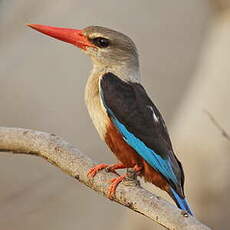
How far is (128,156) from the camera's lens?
17.3 feet

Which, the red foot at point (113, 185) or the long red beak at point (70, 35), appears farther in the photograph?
the long red beak at point (70, 35)

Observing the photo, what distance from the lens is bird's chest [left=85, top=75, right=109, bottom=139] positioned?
531 cm

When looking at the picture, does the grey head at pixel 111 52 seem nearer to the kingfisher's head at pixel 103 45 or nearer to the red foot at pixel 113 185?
the kingfisher's head at pixel 103 45

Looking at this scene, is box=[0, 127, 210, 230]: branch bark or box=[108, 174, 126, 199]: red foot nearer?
box=[0, 127, 210, 230]: branch bark

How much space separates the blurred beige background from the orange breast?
3.53 metres

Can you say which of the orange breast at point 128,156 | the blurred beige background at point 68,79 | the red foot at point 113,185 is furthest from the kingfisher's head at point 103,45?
the blurred beige background at point 68,79

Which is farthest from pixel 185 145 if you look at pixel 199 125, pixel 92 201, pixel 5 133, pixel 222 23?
pixel 92 201

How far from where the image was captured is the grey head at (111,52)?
567cm

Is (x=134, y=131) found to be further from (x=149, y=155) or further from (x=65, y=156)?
(x=65, y=156)

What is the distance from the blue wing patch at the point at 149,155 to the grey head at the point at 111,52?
20.1 inches

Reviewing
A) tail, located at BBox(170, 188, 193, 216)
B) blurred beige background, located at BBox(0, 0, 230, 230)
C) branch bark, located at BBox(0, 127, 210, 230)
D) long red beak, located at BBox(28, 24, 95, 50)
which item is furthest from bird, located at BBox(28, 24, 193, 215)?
blurred beige background, located at BBox(0, 0, 230, 230)

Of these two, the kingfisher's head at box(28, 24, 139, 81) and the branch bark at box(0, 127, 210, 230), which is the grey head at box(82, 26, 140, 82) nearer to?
the kingfisher's head at box(28, 24, 139, 81)

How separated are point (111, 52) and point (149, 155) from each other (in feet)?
2.60

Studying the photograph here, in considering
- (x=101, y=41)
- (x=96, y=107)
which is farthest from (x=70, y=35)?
(x=96, y=107)
